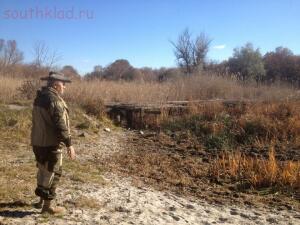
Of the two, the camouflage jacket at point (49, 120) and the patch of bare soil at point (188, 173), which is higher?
the camouflage jacket at point (49, 120)

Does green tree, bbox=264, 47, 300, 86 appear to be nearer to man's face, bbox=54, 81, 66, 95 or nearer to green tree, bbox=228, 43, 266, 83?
green tree, bbox=228, 43, 266, 83

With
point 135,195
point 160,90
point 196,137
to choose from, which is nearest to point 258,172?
point 135,195

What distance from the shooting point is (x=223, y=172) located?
6984mm

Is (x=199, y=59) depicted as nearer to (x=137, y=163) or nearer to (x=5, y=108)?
(x=5, y=108)

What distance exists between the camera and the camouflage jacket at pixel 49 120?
160 inches

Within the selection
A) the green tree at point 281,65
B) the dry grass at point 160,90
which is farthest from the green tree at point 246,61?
the dry grass at point 160,90

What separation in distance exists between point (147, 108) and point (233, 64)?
25.7 metres

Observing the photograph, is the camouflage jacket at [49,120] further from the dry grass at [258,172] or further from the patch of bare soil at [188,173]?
Result: the dry grass at [258,172]

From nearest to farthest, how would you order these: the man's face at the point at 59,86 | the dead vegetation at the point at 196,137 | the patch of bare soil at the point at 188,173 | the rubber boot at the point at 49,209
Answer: the man's face at the point at 59,86 → the rubber boot at the point at 49,209 → the patch of bare soil at the point at 188,173 → the dead vegetation at the point at 196,137

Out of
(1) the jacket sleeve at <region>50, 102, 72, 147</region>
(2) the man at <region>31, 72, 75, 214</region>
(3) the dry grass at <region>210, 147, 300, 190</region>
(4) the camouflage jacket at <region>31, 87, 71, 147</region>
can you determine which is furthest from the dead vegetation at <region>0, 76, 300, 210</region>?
(1) the jacket sleeve at <region>50, 102, 72, 147</region>

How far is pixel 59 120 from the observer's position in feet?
13.4

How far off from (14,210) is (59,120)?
4.05ft

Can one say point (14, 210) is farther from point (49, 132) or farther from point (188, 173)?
point (188, 173)

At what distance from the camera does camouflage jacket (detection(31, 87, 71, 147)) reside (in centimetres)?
407
